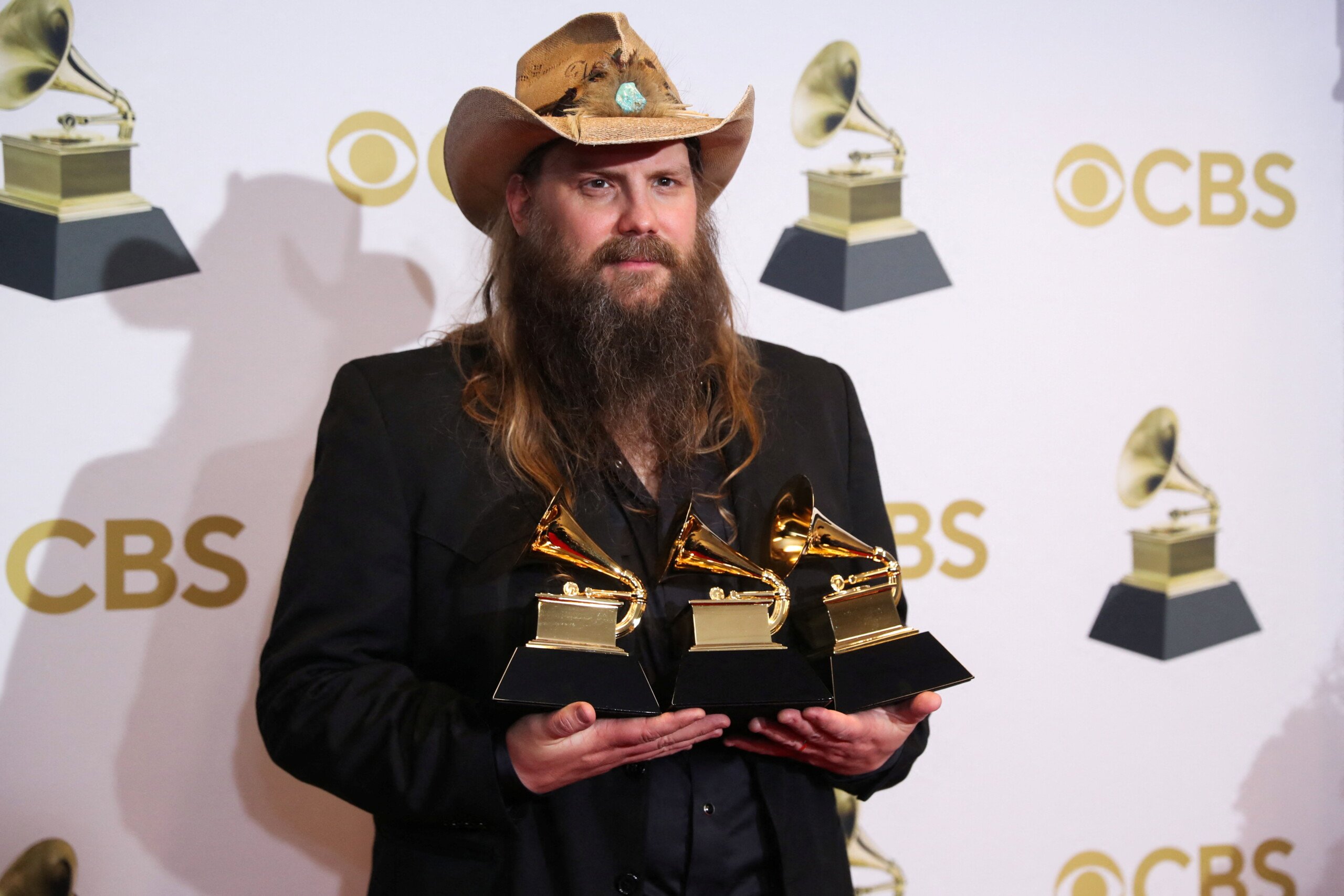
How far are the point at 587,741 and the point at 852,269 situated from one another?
169cm

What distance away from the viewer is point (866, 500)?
212cm

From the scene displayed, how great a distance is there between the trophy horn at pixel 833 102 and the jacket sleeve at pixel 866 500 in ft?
2.78

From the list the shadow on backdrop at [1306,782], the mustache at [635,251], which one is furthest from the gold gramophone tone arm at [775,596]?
the shadow on backdrop at [1306,782]

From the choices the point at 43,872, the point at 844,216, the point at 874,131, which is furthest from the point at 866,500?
the point at 43,872

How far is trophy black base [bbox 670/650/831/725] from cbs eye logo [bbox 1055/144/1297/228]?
1.88 metres

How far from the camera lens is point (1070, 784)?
2.93 metres

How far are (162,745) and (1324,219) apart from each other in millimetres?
3382

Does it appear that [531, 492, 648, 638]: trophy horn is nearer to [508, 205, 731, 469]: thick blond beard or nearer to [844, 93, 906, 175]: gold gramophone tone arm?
[508, 205, 731, 469]: thick blond beard

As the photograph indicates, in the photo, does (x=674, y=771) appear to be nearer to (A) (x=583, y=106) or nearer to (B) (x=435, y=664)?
(B) (x=435, y=664)

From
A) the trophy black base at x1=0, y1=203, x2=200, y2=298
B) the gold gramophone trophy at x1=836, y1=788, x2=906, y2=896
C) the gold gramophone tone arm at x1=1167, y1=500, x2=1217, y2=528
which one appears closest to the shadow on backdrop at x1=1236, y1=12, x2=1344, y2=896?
the gold gramophone tone arm at x1=1167, y1=500, x2=1217, y2=528

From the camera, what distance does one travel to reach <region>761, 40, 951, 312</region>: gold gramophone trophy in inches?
110

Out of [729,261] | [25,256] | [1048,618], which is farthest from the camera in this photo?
[1048,618]

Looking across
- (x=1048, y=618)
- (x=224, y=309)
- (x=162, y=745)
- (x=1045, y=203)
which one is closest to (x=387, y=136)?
(x=224, y=309)

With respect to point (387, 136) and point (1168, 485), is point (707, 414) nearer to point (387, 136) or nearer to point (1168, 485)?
point (387, 136)
